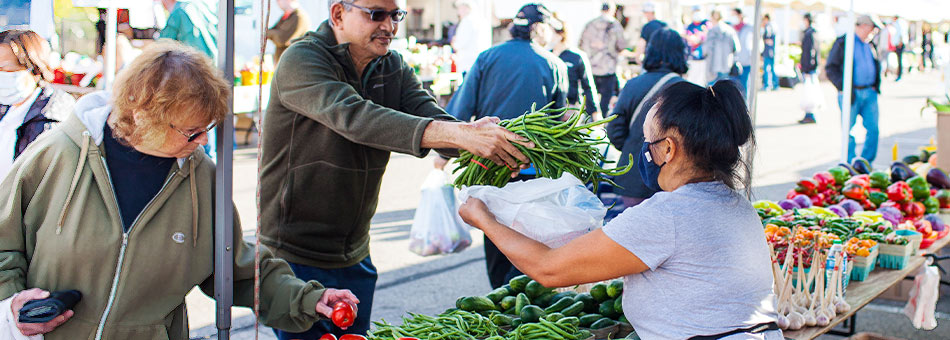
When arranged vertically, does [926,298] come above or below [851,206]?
below

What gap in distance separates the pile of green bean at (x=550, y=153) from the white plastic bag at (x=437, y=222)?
2744 millimetres

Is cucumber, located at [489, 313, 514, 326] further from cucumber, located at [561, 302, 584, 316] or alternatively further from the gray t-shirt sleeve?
the gray t-shirt sleeve

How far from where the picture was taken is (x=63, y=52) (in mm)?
8883

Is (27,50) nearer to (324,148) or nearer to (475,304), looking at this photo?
(324,148)

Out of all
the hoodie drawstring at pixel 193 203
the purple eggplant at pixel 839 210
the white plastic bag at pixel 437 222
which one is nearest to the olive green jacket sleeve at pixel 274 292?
the hoodie drawstring at pixel 193 203

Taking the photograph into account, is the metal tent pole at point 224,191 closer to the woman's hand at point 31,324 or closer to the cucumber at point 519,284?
the woman's hand at point 31,324

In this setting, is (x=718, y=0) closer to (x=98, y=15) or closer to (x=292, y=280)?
(x=98, y=15)

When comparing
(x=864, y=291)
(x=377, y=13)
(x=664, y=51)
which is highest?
(x=377, y=13)

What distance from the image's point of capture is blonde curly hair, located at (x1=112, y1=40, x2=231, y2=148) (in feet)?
7.40

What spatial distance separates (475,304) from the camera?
320 cm

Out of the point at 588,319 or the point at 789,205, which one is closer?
the point at 588,319

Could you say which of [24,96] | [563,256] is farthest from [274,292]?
[24,96]

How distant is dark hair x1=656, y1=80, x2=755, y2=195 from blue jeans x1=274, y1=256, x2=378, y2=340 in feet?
4.61

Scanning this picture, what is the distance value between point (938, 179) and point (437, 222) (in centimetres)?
361
